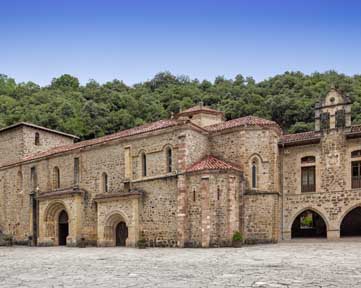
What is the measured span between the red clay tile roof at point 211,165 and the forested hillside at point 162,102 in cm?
2512

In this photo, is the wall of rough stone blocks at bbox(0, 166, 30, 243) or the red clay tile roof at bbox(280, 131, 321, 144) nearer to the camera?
the red clay tile roof at bbox(280, 131, 321, 144)

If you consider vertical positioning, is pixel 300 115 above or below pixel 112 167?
above

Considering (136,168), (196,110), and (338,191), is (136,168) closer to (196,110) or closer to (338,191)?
(196,110)

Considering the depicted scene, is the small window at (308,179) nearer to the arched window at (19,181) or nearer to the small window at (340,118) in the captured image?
the small window at (340,118)

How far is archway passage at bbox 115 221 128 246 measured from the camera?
29906mm

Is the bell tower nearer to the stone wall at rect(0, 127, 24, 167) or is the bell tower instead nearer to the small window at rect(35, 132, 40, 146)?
the small window at rect(35, 132, 40, 146)

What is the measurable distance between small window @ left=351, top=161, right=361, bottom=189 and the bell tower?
7.95 feet

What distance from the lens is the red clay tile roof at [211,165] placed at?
25.4 metres

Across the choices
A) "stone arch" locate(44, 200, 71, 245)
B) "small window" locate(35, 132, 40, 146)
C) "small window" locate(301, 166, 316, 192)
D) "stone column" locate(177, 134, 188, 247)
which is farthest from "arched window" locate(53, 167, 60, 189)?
"small window" locate(301, 166, 316, 192)

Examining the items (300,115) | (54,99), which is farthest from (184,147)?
→ (54,99)

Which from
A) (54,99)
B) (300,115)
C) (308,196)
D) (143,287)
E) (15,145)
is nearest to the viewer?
(143,287)

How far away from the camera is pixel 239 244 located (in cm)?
2467

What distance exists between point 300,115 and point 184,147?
31.4 meters

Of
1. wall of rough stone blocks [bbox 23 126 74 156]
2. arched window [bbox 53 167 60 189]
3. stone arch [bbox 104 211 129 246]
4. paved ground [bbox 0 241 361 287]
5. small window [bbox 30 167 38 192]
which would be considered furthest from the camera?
wall of rough stone blocks [bbox 23 126 74 156]
